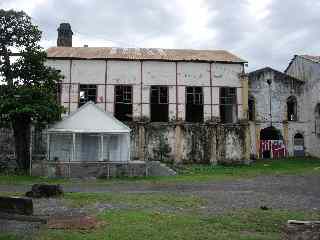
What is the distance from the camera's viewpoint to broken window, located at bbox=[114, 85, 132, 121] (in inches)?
1437

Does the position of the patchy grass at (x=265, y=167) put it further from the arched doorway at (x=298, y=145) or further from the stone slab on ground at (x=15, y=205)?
the stone slab on ground at (x=15, y=205)

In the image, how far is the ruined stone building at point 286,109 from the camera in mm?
40250

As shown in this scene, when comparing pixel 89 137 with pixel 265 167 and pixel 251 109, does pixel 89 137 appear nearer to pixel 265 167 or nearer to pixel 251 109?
pixel 265 167

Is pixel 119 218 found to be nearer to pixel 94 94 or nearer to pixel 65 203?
pixel 65 203

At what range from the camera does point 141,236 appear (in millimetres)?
9133

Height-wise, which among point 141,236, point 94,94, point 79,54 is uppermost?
point 79,54

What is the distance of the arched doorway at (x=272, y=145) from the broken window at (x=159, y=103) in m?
8.87

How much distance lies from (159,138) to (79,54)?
29.3 feet

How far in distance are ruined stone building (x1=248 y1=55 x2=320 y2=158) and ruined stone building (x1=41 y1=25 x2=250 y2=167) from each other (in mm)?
3676

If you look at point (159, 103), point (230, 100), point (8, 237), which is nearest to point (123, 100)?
point (159, 103)

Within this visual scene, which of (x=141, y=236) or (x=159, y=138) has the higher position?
(x=159, y=138)

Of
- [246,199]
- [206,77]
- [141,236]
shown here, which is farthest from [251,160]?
[141,236]

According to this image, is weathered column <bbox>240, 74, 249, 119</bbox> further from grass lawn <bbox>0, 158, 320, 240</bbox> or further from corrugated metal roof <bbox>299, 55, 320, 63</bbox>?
grass lawn <bbox>0, 158, 320, 240</bbox>

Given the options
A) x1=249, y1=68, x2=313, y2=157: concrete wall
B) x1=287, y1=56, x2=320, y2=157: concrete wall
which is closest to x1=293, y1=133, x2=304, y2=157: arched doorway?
x1=249, y1=68, x2=313, y2=157: concrete wall
